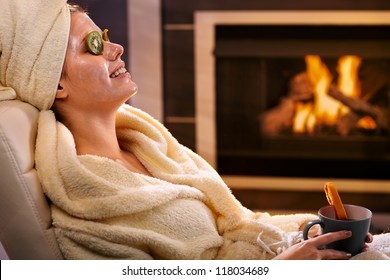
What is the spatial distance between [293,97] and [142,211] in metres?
1.64

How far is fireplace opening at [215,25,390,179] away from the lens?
245 centimetres

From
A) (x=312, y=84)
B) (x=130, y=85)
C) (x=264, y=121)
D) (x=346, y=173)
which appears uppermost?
(x=130, y=85)

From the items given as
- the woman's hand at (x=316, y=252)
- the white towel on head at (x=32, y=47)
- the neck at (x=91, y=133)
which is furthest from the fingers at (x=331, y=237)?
the white towel on head at (x=32, y=47)

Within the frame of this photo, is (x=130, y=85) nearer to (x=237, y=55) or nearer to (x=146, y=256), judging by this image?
(x=146, y=256)

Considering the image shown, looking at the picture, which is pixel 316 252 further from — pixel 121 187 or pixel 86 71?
pixel 86 71

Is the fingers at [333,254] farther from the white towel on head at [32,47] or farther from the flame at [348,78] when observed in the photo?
the flame at [348,78]

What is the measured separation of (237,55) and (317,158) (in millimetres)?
517

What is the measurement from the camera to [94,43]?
105 centimetres

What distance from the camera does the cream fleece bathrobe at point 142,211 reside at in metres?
0.96

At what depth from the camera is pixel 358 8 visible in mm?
2373

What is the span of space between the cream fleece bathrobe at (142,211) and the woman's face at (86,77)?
0.06m

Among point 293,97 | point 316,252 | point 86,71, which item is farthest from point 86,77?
point 293,97
